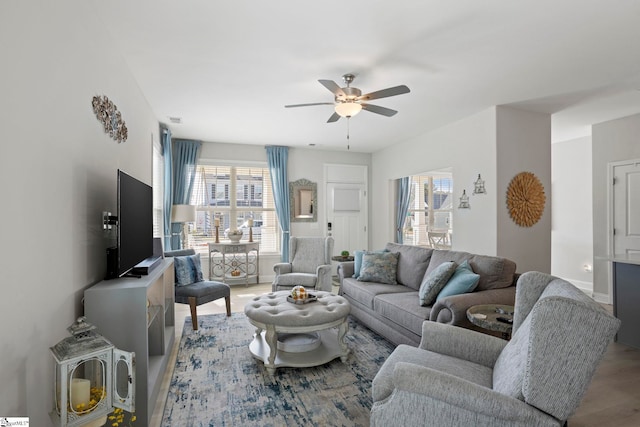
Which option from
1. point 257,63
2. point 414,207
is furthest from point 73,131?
point 414,207

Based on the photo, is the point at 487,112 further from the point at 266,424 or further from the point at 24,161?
the point at 24,161

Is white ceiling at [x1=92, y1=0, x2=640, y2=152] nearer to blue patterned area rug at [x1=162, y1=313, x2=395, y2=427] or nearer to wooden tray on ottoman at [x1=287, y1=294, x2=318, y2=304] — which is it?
wooden tray on ottoman at [x1=287, y1=294, x2=318, y2=304]

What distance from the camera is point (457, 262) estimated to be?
3223 mm

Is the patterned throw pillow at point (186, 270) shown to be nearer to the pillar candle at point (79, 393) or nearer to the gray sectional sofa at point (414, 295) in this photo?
the gray sectional sofa at point (414, 295)

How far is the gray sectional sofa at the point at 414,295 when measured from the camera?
256 centimetres

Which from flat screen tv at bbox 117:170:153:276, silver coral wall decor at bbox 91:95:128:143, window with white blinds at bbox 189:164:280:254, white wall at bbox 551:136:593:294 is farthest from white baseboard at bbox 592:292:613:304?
silver coral wall decor at bbox 91:95:128:143

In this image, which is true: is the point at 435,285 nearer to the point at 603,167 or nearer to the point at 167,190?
the point at 603,167

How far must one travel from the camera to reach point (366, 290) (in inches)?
143

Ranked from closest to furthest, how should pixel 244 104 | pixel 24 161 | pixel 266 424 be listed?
pixel 24 161 → pixel 266 424 → pixel 244 104

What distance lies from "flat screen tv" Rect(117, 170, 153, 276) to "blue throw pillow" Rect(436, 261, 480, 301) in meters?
2.46

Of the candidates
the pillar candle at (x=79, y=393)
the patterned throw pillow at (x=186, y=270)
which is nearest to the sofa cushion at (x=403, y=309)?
the patterned throw pillow at (x=186, y=270)

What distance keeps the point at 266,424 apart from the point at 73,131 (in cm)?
207

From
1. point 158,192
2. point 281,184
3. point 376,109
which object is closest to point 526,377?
point 376,109

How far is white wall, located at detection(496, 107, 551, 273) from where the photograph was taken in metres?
4.22
